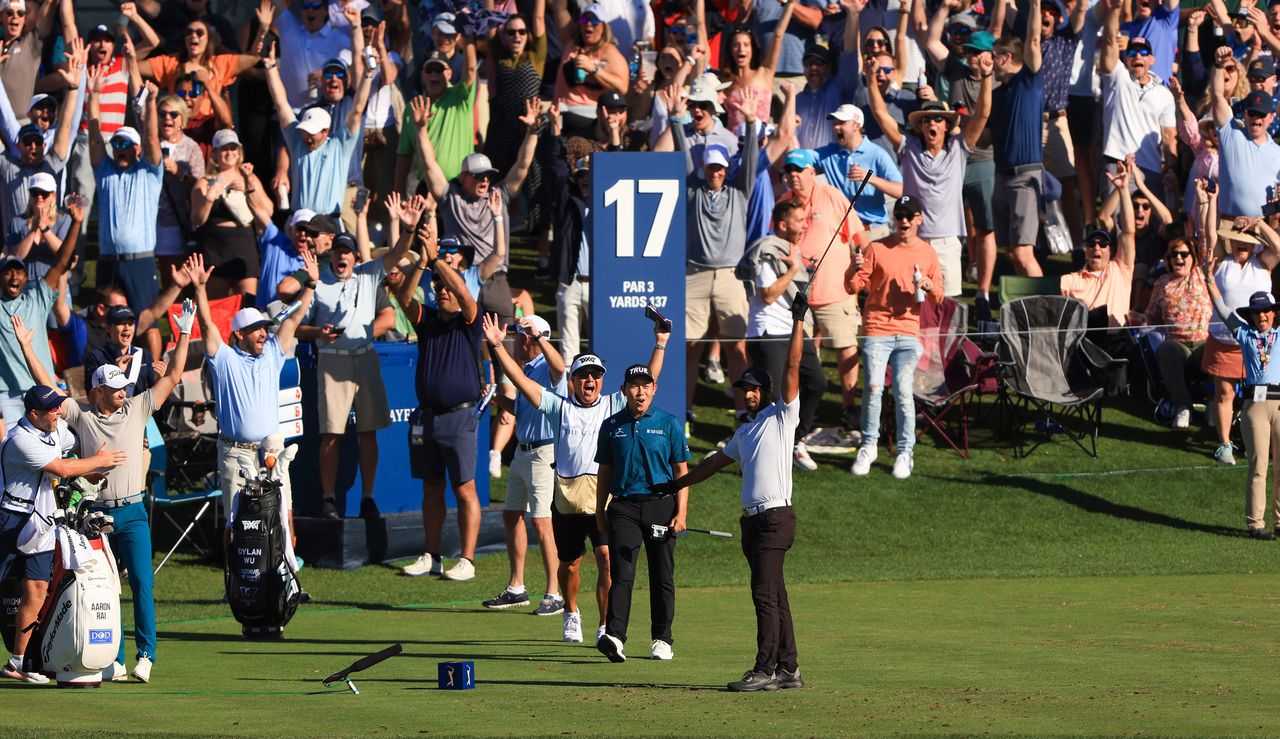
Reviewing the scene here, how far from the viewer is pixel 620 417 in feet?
38.8

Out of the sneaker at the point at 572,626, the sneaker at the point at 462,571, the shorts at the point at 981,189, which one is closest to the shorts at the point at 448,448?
the sneaker at the point at 462,571

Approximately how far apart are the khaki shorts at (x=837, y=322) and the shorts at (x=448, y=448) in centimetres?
417

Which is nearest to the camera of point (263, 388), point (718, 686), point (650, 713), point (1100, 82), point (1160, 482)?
point (650, 713)

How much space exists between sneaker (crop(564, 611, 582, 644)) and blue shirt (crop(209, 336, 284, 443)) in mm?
3399

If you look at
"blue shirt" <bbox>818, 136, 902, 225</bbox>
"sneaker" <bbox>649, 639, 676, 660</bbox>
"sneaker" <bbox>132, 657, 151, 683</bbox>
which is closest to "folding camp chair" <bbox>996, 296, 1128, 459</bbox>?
"blue shirt" <bbox>818, 136, 902, 225</bbox>

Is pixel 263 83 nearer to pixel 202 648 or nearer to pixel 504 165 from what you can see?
pixel 504 165

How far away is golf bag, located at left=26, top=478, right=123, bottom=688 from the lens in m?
11.0

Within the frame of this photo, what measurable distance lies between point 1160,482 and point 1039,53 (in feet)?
16.2

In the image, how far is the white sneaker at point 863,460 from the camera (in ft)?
58.5

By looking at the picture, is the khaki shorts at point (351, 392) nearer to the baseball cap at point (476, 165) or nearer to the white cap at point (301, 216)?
the white cap at point (301, 216)

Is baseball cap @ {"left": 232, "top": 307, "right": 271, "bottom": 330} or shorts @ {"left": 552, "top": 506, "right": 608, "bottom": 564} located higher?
baseball cap @ {"left": 232, "top": 307, "right": 271, "bottom": 330}

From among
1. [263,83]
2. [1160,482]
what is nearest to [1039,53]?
[1160,482]

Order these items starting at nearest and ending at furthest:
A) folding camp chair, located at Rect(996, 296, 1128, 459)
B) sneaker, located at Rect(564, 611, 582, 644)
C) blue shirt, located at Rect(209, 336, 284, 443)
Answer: sneaker, located at Rect(564, 611, 582, 644)
blue shirt, located at Rect(209, 336, 284, 443)
folding camp chair, located at Rect(996, 296, 1128, 459)

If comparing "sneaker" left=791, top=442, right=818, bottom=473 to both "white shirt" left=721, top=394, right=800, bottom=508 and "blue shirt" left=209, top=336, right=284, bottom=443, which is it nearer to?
"blue shirt" left=209, top=336, right=284, bottom=443
